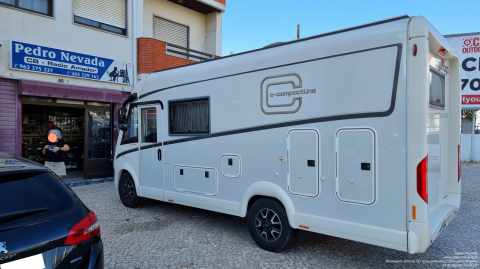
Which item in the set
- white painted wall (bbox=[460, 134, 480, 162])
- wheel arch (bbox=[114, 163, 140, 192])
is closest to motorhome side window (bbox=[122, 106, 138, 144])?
wheel arch (bbox=[114, 163, 140, 192])

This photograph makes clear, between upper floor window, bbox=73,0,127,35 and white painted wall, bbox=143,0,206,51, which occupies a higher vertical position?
white painted wall, bbox=143,0,206,51

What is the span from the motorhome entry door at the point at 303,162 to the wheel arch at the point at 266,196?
15 cm

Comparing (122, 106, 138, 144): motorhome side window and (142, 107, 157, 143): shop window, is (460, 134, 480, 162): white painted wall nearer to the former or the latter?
(142, 107, 157, 143): shop window

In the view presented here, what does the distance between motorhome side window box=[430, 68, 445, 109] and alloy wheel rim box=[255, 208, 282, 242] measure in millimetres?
2340

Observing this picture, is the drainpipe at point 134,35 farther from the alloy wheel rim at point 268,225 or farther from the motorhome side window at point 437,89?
the motorhome side window at point 437,89

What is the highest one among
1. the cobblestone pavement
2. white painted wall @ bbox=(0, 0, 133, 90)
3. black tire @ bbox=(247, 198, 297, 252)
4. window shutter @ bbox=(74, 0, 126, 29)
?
window shutter @ bbox=(74, 0, 126, 29)

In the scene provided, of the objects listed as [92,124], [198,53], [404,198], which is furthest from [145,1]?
[404,198]

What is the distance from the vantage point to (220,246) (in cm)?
473

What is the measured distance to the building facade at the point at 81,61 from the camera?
8.37 m

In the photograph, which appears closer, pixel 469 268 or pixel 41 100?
pixel 469 268

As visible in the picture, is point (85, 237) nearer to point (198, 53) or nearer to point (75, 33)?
point (75, 33)

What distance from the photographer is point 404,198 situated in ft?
11.0

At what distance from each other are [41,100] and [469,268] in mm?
9872

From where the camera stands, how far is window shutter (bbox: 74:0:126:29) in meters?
9.88
